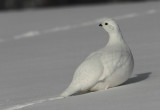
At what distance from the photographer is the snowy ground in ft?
16.1

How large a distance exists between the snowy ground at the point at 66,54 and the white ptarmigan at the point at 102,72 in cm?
8

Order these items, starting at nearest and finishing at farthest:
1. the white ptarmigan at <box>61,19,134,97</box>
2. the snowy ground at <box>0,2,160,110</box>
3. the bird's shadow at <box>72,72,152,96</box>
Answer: the snowy ground at <box>0,2,160,110</box>, the white ptarmigan at <box>61,19,134,97</box>, the bird's shadow at <box>72,72,152,96</box>

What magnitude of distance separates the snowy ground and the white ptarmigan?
0.08 m

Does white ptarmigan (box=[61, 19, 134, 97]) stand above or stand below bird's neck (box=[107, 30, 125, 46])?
below

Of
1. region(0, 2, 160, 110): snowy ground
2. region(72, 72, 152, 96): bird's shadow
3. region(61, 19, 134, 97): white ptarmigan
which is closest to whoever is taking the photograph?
region(0, 2, 160, 110): snowy ground

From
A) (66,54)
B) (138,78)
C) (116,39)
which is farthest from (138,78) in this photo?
(66,54)

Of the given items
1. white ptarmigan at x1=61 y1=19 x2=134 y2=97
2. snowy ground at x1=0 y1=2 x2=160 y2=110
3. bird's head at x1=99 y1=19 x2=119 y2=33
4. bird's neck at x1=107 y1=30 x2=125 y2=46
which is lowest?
snowy ground at x1=0 y1=2 x2=160 y2=110

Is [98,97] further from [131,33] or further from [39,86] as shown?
[131,33]

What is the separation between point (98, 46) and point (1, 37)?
250 centimetres

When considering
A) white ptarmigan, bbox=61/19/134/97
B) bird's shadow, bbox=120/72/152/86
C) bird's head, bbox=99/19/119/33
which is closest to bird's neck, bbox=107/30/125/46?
bird's head, bbox=99/19/119/33

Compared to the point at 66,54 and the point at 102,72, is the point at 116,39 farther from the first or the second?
the point at 66,54

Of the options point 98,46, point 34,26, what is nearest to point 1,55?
point 98,46

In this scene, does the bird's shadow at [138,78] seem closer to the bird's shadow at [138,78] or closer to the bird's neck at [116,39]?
the bird's shadow at [138,78]

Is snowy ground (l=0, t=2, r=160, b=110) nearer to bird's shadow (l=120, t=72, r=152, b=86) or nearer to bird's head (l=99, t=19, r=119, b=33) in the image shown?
bird's shadow (l=120, t=72, r=152, b=86)
